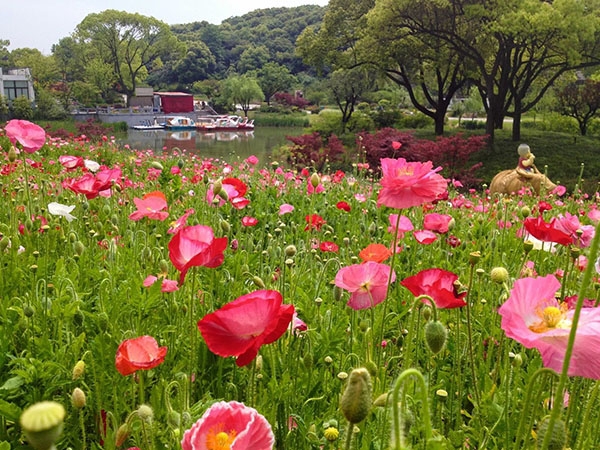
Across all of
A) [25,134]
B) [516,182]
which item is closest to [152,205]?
[25,134]

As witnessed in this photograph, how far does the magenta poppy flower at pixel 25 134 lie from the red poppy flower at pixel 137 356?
4.08 ft

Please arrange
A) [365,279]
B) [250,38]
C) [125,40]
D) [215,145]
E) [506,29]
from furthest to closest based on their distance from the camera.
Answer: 1. [250,38]
2. [125,40]
3. [215,145]
4. [506,29]
5. [365,279]

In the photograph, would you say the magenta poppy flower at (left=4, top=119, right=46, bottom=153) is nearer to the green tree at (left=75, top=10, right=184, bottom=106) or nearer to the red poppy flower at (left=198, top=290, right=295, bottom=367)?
the red poppy flower at (left=198, top=290, right=295, bottom=367)

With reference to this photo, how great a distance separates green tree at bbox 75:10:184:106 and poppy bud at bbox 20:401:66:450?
51633mm

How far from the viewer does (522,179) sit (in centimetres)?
594

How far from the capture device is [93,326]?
1301mm

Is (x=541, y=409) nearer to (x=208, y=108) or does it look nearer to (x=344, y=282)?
(x=344, y=282)

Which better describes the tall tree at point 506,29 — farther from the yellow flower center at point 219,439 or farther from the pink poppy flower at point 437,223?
the yellow flower center at point 219,439

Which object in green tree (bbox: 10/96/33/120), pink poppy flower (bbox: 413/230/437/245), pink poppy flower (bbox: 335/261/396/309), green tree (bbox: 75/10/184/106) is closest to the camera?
pink poppy flower (bbox: 335/261/396/309)

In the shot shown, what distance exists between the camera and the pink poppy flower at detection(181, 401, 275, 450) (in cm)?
57

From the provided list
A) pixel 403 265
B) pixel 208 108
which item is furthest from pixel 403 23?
pixel 208 108

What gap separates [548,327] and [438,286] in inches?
12.7

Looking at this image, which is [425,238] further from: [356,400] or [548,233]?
[356,400]

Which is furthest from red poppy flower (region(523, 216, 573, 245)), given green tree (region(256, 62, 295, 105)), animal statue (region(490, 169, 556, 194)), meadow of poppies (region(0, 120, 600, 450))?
green tree (region(256, 62, 295, 105))
